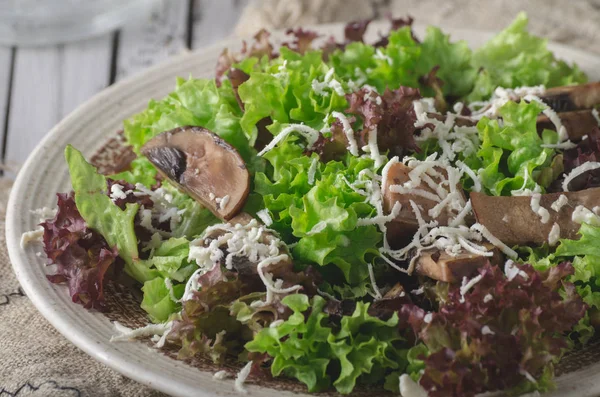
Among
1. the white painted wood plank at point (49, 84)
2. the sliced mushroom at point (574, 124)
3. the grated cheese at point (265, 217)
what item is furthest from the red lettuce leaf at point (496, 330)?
the white painted wood plank at point (49, 84)

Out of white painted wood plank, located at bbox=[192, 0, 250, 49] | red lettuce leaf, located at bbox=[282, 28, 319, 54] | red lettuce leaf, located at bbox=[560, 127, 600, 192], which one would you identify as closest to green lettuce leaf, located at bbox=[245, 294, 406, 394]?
red lettuce leaf, located at bbox=[560, 127, 600, 192]

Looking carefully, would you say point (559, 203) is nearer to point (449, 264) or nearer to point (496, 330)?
point (449, 264)

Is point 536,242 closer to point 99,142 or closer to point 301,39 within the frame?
point 301,39

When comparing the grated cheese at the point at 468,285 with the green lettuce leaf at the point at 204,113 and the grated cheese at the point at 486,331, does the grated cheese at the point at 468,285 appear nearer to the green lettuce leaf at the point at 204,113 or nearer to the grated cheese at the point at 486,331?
the grated cheese at the point at 486,331

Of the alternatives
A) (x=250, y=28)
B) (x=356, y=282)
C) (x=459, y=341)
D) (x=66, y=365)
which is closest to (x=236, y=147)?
(x=356, y=282)

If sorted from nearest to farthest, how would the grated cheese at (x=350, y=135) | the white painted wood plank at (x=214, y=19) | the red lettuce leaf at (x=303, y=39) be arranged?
the grated cheese at (x=350, y=135), the red lettuce leaf at (x=303, y=39), the white painted wood plank at (x=214, y=19)

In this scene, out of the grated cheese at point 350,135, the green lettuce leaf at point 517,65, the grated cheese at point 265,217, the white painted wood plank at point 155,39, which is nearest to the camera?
the grated cheese at point 265,217

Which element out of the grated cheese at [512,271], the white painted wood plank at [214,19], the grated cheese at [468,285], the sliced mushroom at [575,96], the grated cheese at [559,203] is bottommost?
the white painted wood plank at [214,19]
